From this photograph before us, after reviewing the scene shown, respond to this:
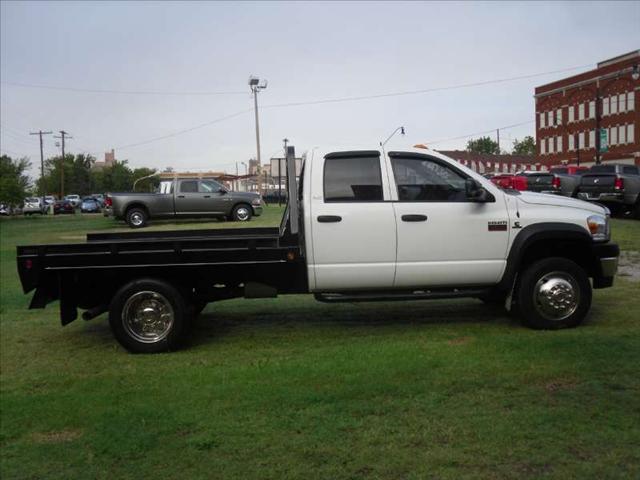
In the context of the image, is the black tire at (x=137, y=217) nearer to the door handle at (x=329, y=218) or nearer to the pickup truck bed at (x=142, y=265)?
the pickup truck bed at (x=142, y=265)

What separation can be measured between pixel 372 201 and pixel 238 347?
1971mm

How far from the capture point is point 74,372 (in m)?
5.92

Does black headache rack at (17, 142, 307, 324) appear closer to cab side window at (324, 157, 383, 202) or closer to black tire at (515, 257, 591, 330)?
cab side window at (324, 157, 383, 202)

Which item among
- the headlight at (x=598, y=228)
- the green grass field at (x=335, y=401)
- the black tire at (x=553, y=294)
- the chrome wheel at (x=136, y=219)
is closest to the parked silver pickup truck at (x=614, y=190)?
the green grass field at (x=335, y=401)

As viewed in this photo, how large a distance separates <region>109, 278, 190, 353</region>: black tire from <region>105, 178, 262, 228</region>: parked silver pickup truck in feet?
55.0

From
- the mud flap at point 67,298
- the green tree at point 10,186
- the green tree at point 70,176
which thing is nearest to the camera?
the mud flap at point 67,298

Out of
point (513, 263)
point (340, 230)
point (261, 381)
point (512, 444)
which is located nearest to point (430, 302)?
point (513, 263)

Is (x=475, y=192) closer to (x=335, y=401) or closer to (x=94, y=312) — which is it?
(x=335, y=401)

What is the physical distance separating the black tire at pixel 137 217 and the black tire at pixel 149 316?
16.8 metres

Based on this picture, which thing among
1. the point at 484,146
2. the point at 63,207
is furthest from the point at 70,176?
the point at 484,146

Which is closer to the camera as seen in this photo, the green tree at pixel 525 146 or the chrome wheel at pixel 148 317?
the chrome wheel at pixel 148 317

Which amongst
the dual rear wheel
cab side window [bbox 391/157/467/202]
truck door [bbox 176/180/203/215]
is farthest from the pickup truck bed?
truck door [bbox 176/180/203/215]

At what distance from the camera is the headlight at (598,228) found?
6.70m

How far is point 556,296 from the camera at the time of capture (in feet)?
21.7
